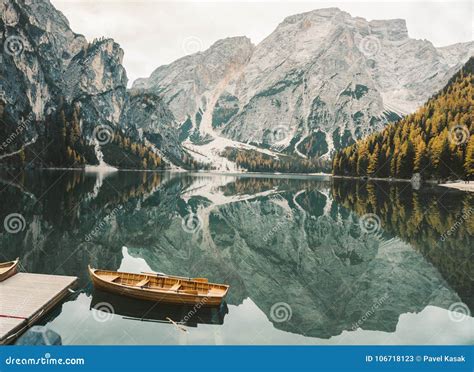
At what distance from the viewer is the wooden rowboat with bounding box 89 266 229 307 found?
22.3 metres

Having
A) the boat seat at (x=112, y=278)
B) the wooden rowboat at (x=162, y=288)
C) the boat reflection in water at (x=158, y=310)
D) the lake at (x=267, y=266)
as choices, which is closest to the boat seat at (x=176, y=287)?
the wooden rowboat at (x=162, y=288)

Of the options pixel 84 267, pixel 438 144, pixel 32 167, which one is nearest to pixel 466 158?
pixel 438 144

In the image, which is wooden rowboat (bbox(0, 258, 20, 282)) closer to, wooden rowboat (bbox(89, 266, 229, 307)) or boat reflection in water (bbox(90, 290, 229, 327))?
wooden rowboat (bbox(89, 266, 229, 307))

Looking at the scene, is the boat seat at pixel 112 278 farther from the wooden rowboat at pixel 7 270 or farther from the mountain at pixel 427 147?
the mountain at pixel 427 147

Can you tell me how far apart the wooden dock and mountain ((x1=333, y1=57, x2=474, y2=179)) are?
11347cm

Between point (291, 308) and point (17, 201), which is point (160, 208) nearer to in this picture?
point (17, 201)

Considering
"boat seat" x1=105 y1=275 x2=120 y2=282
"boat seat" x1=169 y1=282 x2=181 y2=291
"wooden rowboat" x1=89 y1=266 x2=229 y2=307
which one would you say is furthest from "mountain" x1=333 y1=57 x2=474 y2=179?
"boat seat" x1=105 y1=275 x2=120 y2=282

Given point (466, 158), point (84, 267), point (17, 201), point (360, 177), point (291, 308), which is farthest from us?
point (360, 177)

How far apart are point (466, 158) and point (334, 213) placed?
70061mm

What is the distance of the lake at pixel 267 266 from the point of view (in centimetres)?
1988

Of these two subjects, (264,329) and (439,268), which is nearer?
(264,329)

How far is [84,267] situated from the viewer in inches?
1153

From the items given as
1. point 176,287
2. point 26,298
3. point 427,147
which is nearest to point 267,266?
point 176,287

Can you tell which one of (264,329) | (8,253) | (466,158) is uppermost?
(466,158)
